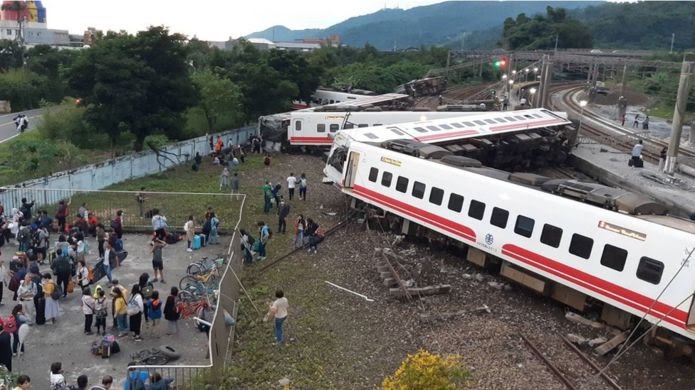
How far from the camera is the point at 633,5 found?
493 feet

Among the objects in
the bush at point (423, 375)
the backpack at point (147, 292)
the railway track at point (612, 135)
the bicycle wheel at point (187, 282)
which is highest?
the railway track at point (612, 135)

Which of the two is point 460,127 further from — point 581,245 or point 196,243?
point 581,245

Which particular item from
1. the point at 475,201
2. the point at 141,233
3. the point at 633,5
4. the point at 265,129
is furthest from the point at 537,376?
the point at 633,5

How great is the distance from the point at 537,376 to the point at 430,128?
1625 cm

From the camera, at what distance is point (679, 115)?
85.8 feet

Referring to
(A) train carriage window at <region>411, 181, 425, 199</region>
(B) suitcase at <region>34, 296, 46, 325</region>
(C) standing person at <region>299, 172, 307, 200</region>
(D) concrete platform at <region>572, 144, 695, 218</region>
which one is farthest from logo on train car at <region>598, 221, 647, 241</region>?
(C) standing person at <region>299, 172, 307, 200</region>

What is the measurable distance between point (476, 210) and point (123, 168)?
55.1 feet

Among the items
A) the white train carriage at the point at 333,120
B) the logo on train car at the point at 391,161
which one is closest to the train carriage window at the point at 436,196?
the logo on train car at the point at 391,161

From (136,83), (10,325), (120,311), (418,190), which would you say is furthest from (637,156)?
(10,325)

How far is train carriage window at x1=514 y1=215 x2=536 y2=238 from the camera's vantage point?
1484 cm

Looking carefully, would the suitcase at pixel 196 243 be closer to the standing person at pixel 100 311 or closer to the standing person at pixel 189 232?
the standing person at pixel 189 232

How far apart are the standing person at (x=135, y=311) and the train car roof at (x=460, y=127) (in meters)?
12.0

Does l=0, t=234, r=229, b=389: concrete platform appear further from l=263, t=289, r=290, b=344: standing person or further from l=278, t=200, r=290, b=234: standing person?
l=278, t=200, r=290, b=234: standing person

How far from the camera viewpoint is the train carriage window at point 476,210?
643 inches
